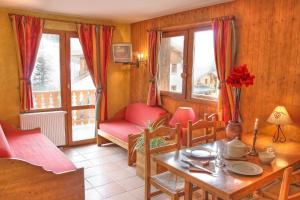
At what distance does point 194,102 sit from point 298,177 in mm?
2306

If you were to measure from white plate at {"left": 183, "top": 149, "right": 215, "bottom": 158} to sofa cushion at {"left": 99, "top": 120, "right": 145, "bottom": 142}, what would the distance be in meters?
1.80

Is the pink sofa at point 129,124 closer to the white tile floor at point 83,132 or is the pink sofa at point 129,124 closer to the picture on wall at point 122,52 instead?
the white tile floor at point 83,132

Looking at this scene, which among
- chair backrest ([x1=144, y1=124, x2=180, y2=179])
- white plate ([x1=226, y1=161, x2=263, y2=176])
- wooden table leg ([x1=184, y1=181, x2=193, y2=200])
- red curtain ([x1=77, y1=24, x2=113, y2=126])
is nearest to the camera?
white plate ([x1=226, y1=161, x2=263, y2=176])

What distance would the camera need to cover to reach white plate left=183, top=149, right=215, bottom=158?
1974 mm

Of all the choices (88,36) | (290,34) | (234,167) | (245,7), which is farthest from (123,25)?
(234,167)

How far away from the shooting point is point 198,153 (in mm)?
2031

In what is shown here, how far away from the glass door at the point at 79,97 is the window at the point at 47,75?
20cm

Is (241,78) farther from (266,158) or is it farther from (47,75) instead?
(47,75)

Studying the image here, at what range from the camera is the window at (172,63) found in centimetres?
390

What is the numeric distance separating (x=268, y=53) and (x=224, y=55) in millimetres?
531

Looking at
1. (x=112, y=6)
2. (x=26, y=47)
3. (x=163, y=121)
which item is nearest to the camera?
(x=112, y=6)

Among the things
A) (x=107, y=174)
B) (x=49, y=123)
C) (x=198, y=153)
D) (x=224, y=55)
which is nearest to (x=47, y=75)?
(x=49, y=123)

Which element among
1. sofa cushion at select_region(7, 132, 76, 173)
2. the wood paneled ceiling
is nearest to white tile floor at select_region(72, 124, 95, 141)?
sofa cushion at select_region(7, 132, 76, 173)

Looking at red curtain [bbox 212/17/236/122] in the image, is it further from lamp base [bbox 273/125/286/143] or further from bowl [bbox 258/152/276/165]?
bowl [bbox 258/152/276/165]
